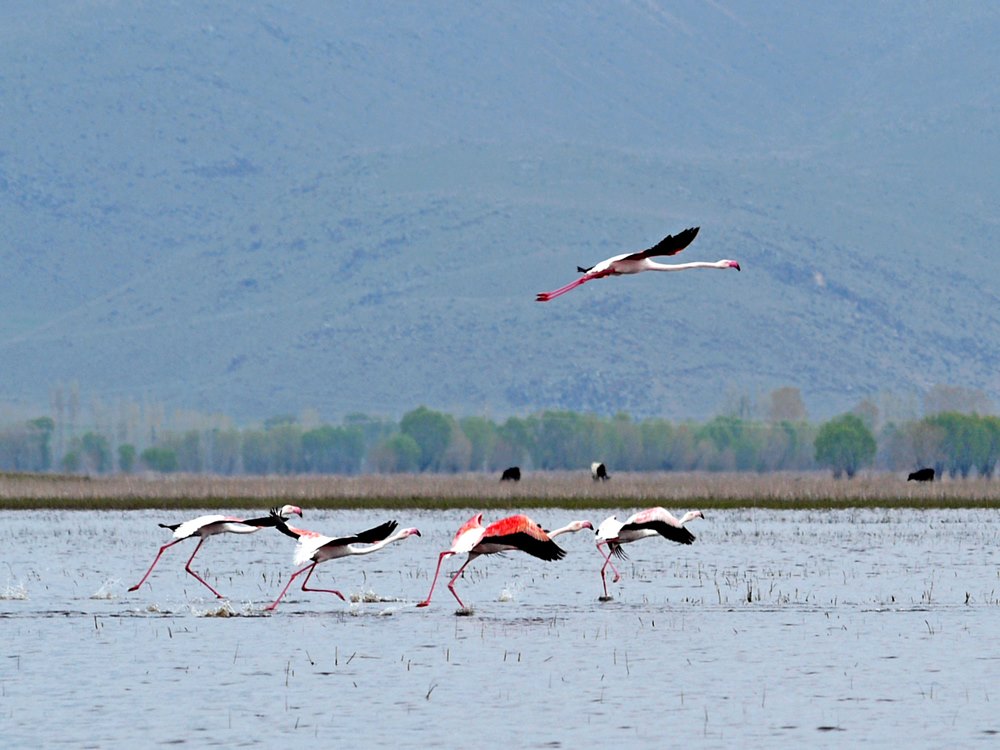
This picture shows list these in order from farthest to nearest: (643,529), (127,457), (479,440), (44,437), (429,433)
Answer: (44,437) < (127,457) < (479,440) < (429,433) < (643,529)

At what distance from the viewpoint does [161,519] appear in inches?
1951

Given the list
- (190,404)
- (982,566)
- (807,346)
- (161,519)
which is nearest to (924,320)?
(807,346)

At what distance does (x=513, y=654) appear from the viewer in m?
20.2

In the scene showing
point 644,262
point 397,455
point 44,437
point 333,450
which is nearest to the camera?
point 644,262

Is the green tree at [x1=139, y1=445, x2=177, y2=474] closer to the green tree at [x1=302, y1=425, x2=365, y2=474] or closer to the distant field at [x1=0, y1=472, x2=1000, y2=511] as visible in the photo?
the green tree at [x1=302, y1=425, x2=365, y2=474]

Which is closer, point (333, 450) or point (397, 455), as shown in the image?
point (397, 455)

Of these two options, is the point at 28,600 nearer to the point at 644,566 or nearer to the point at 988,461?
the point at 644,566

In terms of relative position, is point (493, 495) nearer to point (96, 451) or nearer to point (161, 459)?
point (161, 459)

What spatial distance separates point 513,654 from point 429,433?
127m

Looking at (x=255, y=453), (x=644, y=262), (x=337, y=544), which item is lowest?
(x=337, y=544)

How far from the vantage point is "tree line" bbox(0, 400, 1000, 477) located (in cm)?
14525

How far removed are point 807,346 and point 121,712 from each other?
170 meters

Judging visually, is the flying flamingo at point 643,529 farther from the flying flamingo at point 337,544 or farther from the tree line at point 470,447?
the tree line at point 470,447

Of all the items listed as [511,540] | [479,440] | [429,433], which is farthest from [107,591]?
[479,440]
